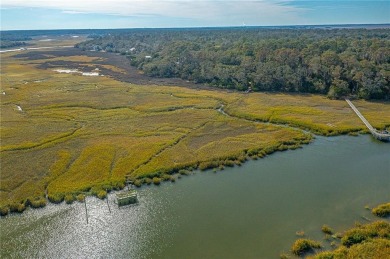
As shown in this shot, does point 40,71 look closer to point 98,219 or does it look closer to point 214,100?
point 214,100

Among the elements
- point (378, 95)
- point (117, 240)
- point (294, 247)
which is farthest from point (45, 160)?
point (378, 95)

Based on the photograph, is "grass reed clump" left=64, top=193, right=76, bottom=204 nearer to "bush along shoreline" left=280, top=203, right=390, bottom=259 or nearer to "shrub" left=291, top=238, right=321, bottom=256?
"bush along shoreline" left=280, top=203, right=390, bottom=259

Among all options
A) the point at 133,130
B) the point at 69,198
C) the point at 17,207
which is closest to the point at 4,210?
the point at 17,207

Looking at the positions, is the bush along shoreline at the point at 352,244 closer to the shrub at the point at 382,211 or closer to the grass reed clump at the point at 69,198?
the shrub at the point at 382,211

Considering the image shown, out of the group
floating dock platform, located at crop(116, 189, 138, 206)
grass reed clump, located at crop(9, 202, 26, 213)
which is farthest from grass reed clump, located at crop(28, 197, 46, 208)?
floating dock platform, located at crop(116, 189, 138, 206)

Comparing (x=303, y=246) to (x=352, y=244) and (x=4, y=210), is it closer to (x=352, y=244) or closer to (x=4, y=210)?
(x=352, y=244)

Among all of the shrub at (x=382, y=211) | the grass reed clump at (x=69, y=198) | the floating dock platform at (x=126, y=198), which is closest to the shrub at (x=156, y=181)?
the floating dock platform at (x=126, y=198)

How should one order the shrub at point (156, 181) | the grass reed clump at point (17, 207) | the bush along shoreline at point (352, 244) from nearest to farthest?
1. the bush along shoreline at point (352, 244)
2. the grass reed clump at point (17, 207)
3. the shrub at point (156, 181)
